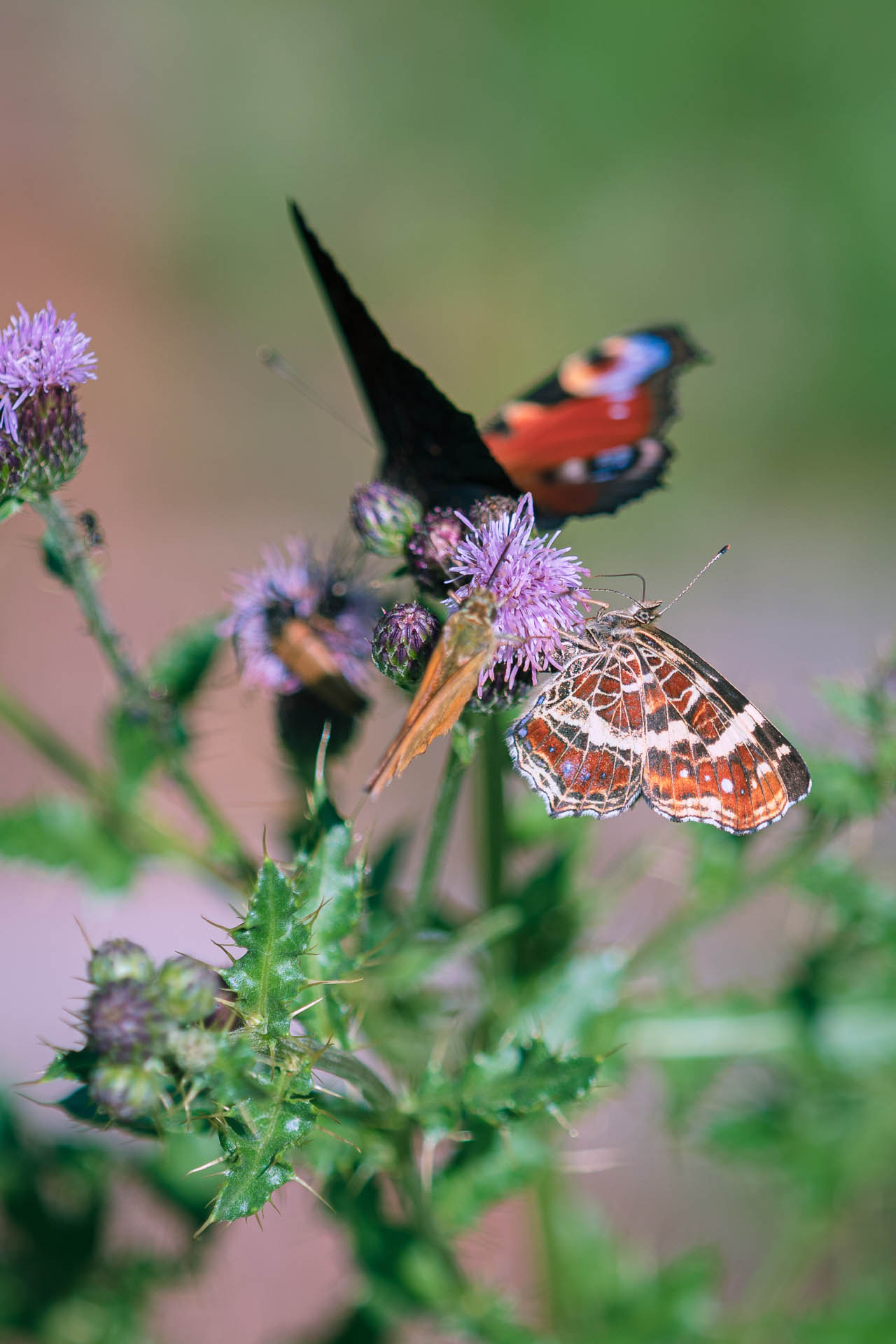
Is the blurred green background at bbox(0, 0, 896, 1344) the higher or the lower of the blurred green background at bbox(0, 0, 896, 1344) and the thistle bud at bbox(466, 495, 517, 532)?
the higher

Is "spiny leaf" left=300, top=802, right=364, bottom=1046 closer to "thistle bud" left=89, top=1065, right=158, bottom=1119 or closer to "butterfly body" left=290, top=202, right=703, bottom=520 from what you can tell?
"thistle bud" left=89, top=1065, right=158, bottom=1119

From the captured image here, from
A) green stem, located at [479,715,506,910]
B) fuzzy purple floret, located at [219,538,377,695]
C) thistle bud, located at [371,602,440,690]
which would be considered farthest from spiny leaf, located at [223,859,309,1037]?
fuzzy purple floret, located at [219,538,377,695]

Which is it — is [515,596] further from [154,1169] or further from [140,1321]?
[140,1321]

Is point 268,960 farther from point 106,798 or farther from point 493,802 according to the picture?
point 106,798

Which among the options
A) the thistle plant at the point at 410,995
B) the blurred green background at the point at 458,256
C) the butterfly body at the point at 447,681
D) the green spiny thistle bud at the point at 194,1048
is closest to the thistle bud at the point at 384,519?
the thistle plant at the point at 410,995

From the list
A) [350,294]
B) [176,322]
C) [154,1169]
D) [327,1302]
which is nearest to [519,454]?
[350,294]

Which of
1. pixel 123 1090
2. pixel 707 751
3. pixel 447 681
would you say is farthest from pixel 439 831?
pixel 123 1090

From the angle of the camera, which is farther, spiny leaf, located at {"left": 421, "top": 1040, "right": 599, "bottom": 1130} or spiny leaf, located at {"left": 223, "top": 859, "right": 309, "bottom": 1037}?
spiny leaf, located at {"left": 421, "top": 1040, "right": 599, "bottom": 1130}
